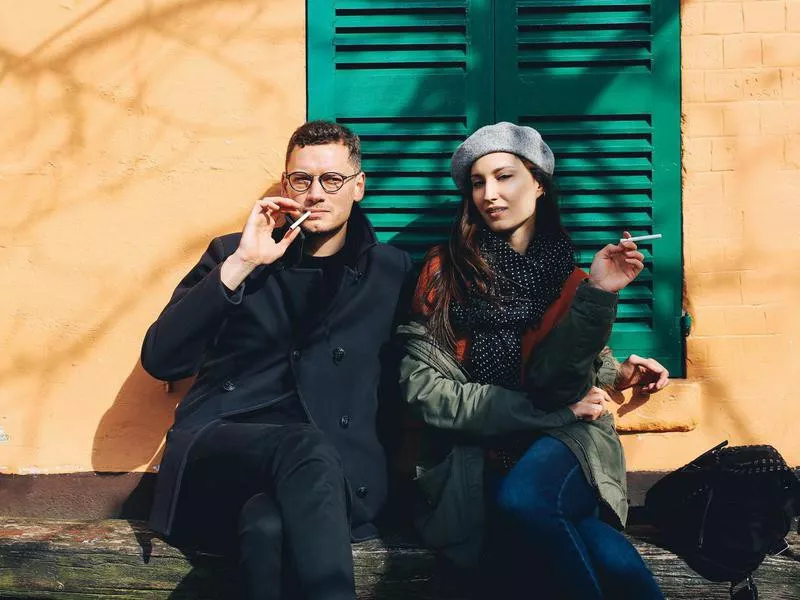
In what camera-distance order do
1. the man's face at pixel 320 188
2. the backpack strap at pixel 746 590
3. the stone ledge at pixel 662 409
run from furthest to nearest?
the stone ledge at pixel 662 409 < the man's face at pixel 320 188 < the backpack strap at pixel 746 590

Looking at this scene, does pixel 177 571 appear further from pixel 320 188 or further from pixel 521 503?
pixel 320 188

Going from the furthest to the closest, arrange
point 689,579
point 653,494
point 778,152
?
point 778,152, point 653,494, point 689,579

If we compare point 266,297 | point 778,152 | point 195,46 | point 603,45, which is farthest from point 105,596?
point 778,152

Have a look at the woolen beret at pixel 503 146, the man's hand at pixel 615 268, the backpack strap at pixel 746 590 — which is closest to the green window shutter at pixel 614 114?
the woolen beret at pixel 503 146

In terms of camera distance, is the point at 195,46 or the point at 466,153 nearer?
the point at 466,153

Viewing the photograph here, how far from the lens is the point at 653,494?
11.0 feet

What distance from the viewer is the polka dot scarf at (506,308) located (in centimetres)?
319

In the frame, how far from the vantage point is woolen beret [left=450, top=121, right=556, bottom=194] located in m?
3.26

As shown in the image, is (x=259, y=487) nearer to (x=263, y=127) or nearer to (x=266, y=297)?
(x=266, y=297)

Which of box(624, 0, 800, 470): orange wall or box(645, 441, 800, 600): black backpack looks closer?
box(645, 441, 800, 600): black backpack

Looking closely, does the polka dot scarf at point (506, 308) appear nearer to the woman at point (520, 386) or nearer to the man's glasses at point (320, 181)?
the woman at point (520, 386)

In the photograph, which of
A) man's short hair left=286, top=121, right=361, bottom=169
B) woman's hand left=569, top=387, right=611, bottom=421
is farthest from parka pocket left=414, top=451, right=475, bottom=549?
man's short hair left=286, top=121, right=361, bottom=169

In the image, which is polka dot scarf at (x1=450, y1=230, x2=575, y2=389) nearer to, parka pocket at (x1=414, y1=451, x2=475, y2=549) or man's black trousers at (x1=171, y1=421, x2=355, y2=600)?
parka pocket at (x1=414, y1=451, x2=475, y2=549)

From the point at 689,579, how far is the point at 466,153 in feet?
5.50
